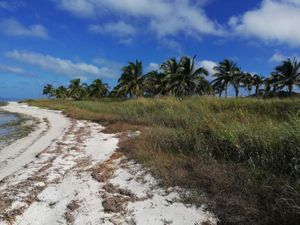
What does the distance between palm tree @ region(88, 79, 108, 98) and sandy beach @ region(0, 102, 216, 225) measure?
2794 inches

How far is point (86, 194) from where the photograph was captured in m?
6.85

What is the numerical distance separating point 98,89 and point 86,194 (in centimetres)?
7586

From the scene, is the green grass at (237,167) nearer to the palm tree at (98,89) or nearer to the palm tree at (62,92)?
the palm tree at (98,89)

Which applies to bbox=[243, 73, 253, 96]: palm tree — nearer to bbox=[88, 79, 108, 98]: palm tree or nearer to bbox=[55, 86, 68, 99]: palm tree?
bbox=[88, 79, 108, 98]: palm tree

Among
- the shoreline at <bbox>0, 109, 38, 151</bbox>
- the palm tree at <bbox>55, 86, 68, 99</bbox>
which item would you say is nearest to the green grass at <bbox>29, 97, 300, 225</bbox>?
the shoreline at <bbox>0, 109, 38, 151</bbox>

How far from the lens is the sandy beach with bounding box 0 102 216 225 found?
5605 mm

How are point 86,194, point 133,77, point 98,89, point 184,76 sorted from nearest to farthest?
point 86,194 → point 184,76 → point 133,77 → point 98,89

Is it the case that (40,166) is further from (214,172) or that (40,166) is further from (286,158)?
(286,158)

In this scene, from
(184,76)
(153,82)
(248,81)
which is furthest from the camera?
(248,81)

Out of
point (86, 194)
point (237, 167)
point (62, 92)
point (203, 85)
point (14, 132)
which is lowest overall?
point (14, 132)

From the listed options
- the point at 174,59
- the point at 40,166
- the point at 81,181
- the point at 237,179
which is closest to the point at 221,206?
the point at 237,179

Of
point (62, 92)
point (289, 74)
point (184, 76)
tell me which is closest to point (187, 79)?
point (184, 76)

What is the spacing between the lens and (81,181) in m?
7.78

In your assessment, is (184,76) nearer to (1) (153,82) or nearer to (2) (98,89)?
(1) (153,82)
